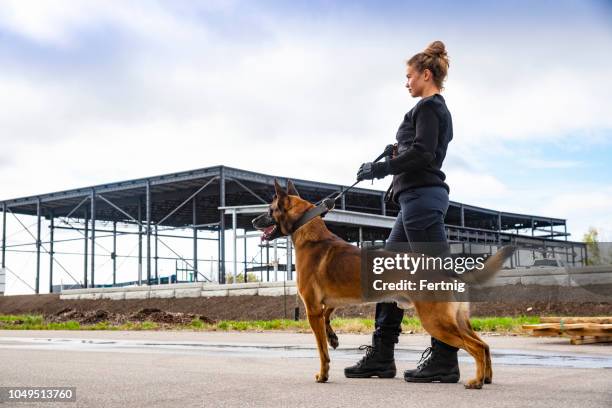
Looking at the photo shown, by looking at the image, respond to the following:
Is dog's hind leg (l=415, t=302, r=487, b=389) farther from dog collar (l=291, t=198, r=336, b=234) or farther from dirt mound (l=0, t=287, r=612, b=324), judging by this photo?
dirt mound (l=0, t=287, r=612, b=324)

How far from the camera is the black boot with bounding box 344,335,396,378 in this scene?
5.43m

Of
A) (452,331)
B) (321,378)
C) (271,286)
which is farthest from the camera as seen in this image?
(271,286)

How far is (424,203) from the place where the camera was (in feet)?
16.4

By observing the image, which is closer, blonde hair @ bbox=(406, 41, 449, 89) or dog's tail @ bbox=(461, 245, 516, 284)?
dog's tail @ bbox=(461, 245, 516, 284)

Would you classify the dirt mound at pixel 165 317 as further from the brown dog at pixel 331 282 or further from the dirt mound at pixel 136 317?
the brown dog at pixel 331 282

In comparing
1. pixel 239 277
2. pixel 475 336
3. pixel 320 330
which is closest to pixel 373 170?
pixel 320 330

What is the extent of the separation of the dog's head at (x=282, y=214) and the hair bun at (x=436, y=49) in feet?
4.45

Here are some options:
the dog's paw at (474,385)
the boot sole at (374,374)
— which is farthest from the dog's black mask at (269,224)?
the dog's paw at (474,385)

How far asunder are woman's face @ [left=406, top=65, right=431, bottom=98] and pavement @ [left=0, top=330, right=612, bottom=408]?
6.53 feet

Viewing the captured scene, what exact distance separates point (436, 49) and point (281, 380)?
2532mm

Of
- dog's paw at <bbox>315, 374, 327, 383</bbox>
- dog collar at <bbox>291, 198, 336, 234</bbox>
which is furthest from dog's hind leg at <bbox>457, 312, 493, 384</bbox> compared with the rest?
dog collar at <bbox>291, 198, 336, 234</bbox>

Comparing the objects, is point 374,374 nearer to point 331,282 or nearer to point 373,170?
point 331,282

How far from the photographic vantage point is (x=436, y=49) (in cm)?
517

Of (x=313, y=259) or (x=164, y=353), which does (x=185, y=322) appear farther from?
(x=313, y=259)
